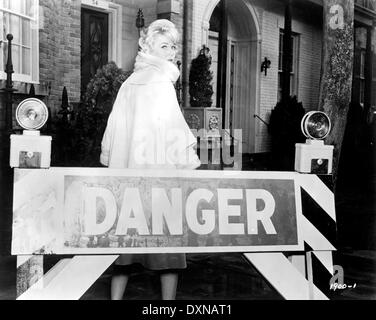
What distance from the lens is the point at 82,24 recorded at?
6.83ft

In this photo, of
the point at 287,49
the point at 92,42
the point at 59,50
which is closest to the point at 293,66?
the point at 287,49

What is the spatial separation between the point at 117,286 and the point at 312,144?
1.07 metres

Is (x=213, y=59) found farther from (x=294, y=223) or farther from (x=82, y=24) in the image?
(x=294, y=223)

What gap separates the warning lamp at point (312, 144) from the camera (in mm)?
2125

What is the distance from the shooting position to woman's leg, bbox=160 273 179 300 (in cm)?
211

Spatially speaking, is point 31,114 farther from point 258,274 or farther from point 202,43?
point 258,274

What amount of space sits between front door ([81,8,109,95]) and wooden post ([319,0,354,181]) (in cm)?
102

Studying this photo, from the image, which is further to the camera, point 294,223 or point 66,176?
point 294,223

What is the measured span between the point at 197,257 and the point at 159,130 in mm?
589

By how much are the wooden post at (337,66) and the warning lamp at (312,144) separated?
0.10 m

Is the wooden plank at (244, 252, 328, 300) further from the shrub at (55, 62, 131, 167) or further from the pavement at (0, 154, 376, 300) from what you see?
the shrub at (55, 62, 131, 167)

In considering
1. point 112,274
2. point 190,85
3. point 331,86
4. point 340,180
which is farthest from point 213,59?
point 112,274

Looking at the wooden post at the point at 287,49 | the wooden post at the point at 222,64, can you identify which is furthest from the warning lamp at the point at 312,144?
the wooden post at the point at 222,64

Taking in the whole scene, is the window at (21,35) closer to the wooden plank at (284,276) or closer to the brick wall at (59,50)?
the brick wall at (59,50)
